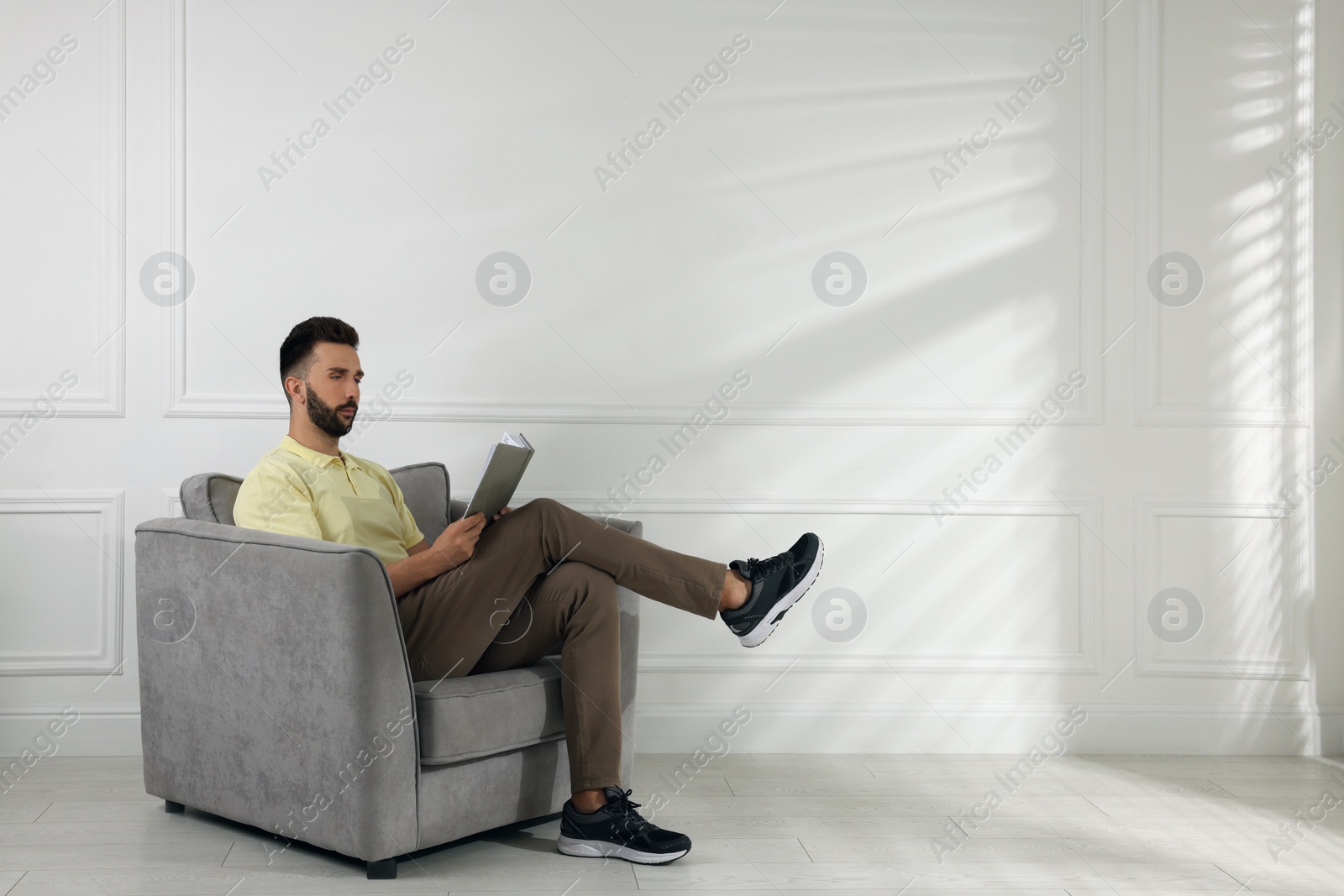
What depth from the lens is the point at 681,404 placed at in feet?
10.5

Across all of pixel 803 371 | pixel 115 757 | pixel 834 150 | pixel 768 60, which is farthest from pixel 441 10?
pixel 115 757

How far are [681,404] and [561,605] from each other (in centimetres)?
103

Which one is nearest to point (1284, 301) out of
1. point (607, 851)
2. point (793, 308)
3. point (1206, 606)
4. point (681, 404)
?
point (1206, 606)

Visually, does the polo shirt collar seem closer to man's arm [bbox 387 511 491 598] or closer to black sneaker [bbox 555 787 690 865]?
man's arm [bbox 387 511 491 598]

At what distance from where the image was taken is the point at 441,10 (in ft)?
10.3

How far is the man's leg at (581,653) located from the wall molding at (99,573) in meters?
1.41

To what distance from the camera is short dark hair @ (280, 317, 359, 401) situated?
251 cm

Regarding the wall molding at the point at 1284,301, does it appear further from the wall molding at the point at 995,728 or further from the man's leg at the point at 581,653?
the man's leg at the point at 581,653

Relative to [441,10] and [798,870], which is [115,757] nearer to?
[798,870]

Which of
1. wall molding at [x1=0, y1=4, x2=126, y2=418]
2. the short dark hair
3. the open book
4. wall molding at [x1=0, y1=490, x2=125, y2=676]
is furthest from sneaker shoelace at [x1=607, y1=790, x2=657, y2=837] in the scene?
wall molding at [x1=0, y1=4, x2=126, y2=418]

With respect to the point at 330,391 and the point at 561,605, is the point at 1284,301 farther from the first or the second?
the point at 330,391

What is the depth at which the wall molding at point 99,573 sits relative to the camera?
3062 millimetres

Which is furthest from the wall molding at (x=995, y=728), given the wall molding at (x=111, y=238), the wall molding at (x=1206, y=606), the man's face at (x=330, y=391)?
the wall molding at (x=111, y=238)

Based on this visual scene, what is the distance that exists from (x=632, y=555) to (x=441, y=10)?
6.14 ft
